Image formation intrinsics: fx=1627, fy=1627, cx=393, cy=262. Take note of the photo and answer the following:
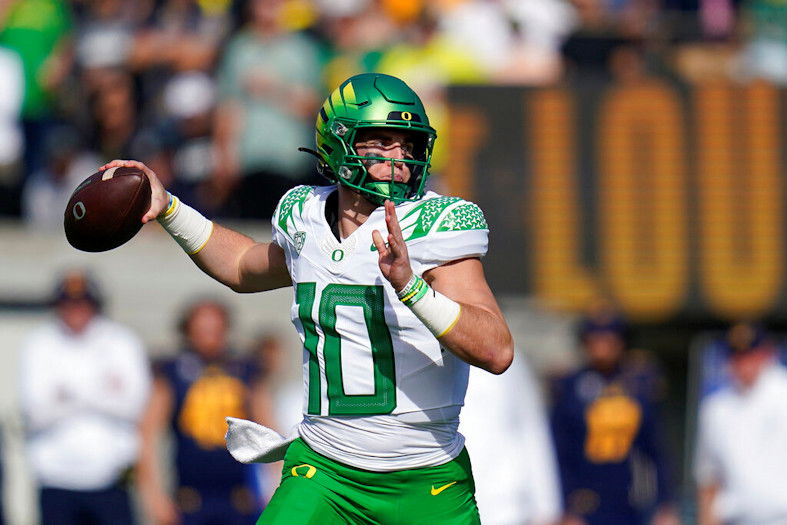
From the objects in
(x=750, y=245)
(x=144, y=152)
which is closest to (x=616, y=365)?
(x=750, y=245)

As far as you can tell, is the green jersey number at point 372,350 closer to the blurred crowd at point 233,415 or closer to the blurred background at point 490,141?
the blurred crowd at point 233,415

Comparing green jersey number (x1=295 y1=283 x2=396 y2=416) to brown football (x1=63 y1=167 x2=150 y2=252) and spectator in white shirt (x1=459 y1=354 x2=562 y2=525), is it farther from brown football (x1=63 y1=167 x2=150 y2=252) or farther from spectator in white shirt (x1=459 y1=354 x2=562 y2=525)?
spectator in white shirt (x1=459 y1=354 x2=562 y2=525)

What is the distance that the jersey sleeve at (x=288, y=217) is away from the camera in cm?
452

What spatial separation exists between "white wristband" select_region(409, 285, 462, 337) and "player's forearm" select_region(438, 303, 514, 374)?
0.02m

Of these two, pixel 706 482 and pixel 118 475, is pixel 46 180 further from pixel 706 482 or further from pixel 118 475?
pixel 706 482

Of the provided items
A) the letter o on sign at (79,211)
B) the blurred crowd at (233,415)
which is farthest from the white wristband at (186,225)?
the blurred crowd at (233,415)

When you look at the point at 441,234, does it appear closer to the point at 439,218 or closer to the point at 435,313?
the point at 439,218

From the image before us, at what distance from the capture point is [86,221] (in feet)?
14.8

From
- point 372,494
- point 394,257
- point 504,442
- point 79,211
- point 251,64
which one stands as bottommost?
point 504,442

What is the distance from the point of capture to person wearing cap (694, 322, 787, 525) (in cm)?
820

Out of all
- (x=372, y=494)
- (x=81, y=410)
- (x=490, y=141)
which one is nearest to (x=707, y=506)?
(x=490, y=141)

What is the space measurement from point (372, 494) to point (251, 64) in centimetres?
602

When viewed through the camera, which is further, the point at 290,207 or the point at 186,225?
the point at 186,225

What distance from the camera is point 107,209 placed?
4.48 m
